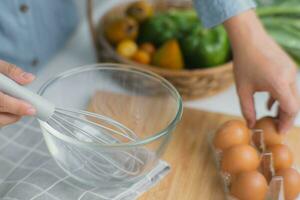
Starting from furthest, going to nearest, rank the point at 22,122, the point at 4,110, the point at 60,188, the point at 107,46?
the point at 107,46 < the point at 22,122 < the point at 60,188 < the point at 4,110

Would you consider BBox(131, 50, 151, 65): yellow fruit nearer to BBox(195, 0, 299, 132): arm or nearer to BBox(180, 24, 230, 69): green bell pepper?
BBox(180, 24, 230, 69): green bell pepper

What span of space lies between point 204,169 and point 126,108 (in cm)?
17

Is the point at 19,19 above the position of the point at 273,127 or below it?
above

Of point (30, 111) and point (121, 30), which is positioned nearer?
point (30, 111)

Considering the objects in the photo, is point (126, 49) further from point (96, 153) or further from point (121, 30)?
point (96, 153)

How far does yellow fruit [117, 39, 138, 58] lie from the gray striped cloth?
0.25m

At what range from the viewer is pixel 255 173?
0.64m

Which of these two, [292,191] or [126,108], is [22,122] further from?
[292,191]

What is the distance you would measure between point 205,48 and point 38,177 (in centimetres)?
40

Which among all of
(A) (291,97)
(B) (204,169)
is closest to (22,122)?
(B) (204,169)

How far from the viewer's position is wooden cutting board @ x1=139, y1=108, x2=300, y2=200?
688 mm

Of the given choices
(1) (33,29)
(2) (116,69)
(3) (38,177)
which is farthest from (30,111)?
(1) (33,29)

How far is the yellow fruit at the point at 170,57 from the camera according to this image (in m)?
0.89

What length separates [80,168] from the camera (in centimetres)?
66
